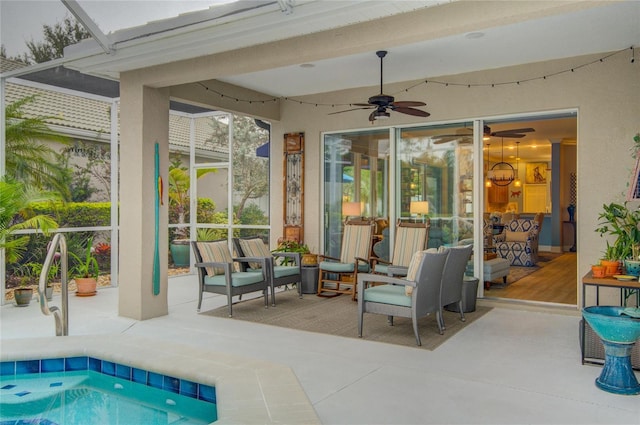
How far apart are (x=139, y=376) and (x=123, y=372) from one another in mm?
175

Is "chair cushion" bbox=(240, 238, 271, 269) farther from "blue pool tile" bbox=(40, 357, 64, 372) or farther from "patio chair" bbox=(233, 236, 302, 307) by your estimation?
"blue pool tile" bbox=(40, 357, 64, 372)

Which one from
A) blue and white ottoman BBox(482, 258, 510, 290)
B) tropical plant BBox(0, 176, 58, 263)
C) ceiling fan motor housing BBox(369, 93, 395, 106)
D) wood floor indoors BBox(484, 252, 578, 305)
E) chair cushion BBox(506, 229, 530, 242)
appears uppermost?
ceiling fan motor housing BBox(369, 93, 395, 106)

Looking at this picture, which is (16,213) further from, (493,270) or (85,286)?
(493,270)

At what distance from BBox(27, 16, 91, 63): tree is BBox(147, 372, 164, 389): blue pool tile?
3.79m

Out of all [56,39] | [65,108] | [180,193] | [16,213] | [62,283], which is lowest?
[62,283]

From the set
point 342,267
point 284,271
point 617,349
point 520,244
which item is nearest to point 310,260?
point 342,267

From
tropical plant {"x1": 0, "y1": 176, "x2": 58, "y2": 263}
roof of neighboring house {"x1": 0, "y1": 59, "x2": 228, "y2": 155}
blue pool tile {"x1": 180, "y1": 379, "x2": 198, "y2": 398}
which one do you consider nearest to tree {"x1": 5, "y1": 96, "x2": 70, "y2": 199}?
roof of neighboring house {"x1": 0, "y1": 59, "x2": 228, "y2": 155}

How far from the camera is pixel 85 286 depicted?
763 centimetres

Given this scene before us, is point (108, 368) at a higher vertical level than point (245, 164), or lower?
lower

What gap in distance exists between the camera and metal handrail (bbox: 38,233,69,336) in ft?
12.8

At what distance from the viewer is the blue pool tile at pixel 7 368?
3.86 metres

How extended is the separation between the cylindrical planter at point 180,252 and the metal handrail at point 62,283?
17.3 ft

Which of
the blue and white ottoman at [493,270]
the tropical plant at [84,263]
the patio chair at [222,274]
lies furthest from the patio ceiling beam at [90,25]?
the blue and white ottoman at [493,270]

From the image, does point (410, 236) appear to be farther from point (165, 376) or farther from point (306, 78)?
point (165, 376)
